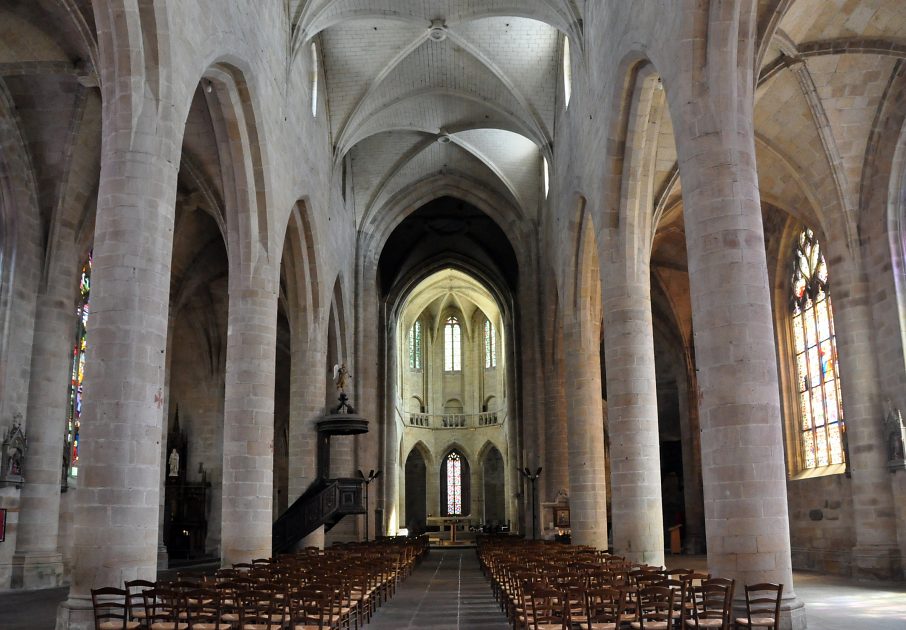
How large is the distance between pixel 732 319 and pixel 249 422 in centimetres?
954

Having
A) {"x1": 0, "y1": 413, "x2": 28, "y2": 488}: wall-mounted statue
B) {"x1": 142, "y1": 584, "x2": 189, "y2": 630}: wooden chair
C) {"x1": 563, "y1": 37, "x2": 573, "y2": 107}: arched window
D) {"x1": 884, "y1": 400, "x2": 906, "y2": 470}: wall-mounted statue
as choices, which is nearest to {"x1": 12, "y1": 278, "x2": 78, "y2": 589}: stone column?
{"x1": 0, "y1": 413, "x2": 28, "y2": 488}: wall-mounted statue

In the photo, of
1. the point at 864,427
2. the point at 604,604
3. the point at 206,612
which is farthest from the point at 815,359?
the point at 206,612

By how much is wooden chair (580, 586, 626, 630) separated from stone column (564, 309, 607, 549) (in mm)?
10597

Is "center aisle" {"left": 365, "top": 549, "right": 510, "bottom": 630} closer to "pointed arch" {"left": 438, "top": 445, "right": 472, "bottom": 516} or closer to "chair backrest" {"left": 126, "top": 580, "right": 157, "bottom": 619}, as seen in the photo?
"chair backrest" {"left": 126, "top": 580, "right": 157, "bottom": 619}

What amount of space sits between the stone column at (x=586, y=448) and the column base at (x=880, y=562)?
522 centimetres

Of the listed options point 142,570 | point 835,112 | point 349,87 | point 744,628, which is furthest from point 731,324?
point 349,87

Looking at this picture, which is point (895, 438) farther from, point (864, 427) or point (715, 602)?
point (715, 602)

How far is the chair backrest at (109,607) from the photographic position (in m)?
7.86

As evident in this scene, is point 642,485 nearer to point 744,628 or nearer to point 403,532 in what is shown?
point 744,628

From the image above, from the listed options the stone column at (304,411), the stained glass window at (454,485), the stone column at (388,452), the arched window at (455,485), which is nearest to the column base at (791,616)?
the stone column at (304,411)

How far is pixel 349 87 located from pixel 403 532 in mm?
24735

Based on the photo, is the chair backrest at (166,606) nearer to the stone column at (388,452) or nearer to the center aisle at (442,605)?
the center aisle at (442,605)

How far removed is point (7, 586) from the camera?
16672 millimetres

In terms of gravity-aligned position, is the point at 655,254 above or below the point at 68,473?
above
